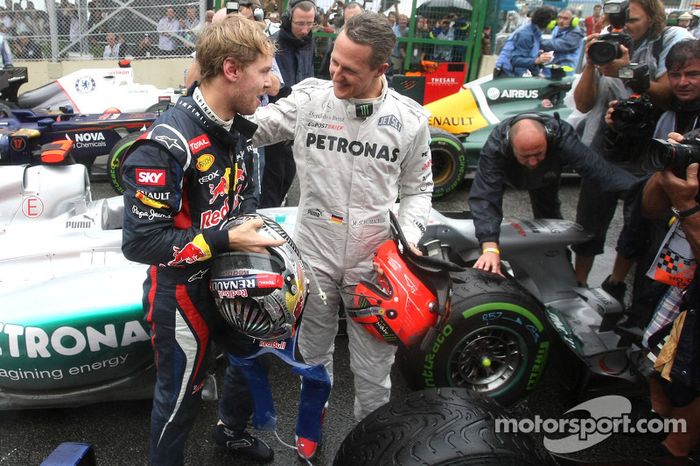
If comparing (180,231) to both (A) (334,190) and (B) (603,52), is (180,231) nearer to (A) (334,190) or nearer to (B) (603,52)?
(A) (334,190)

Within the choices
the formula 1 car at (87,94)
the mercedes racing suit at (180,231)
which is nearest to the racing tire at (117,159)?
the formula 1 car at (87,94)

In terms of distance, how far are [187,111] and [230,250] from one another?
1.65 ft

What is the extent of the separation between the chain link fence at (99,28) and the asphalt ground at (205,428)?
806cm

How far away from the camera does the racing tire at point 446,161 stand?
19.3 ft

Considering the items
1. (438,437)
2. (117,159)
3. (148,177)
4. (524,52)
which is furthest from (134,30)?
(438,437)

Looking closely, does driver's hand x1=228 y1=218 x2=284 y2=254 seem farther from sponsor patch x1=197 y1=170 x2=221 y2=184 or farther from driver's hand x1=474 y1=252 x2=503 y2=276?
driver's hand x1=474 y1=252 x2=503 y2=276

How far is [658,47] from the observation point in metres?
3.93

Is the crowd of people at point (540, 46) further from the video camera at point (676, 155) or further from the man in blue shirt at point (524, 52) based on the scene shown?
the video camera at point (676, 155)

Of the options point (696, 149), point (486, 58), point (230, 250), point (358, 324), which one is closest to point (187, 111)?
point (230, 250)

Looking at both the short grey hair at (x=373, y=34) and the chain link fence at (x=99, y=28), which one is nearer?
the short grey hair at (x=373, y=34)

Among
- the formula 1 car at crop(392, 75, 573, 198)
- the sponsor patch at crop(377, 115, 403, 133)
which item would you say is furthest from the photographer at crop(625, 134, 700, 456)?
the formula 1 car at crop(392, 75, 573, 198)

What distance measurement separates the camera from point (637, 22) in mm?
3998

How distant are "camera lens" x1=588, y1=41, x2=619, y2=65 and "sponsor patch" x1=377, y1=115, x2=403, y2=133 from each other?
69.8 inches

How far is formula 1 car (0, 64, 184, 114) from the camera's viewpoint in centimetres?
685
